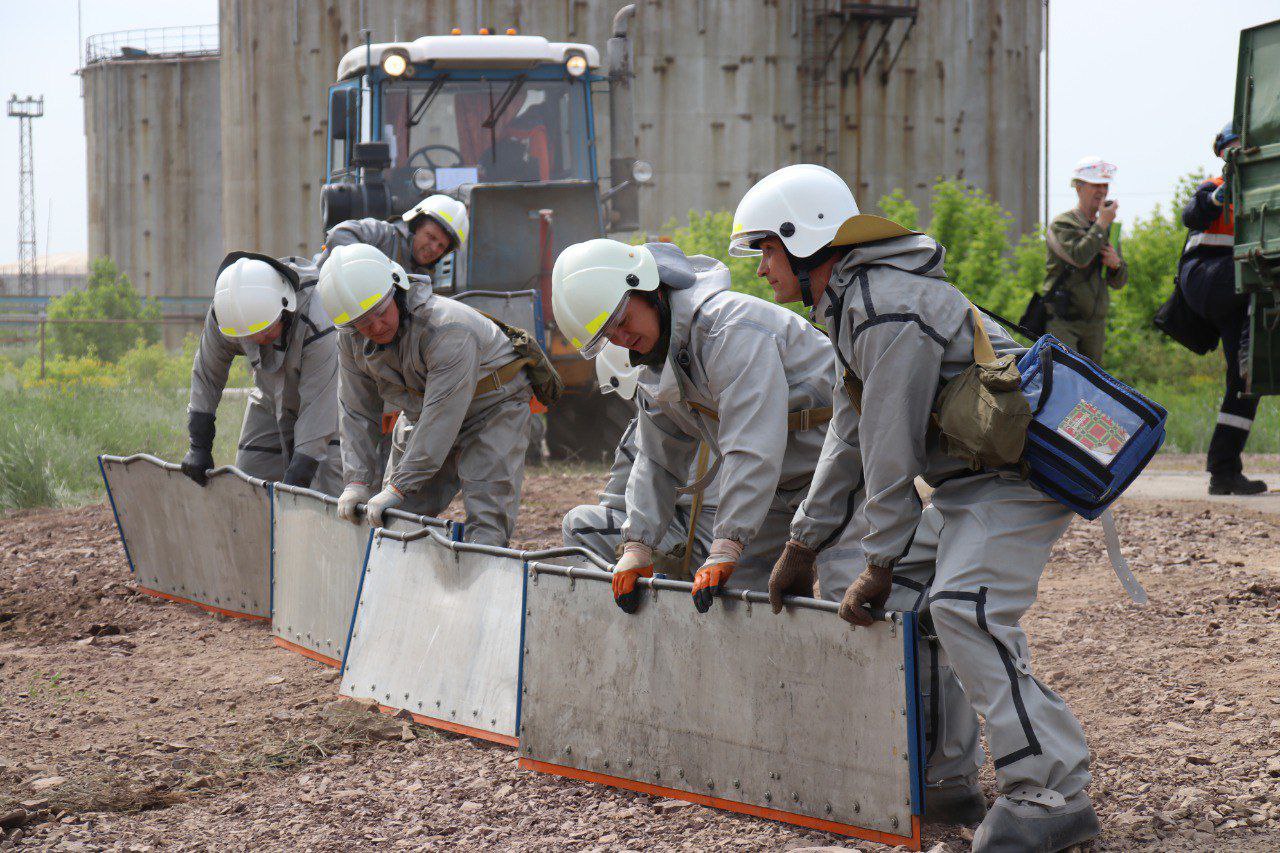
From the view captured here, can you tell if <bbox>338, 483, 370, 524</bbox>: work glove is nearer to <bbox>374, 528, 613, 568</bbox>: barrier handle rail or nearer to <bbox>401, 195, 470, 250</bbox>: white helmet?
<bbox>374, 528, 613, 568</bbox>: barrier handle rail

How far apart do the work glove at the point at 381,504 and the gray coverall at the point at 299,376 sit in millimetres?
1179

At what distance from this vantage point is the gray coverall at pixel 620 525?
15.9 ft

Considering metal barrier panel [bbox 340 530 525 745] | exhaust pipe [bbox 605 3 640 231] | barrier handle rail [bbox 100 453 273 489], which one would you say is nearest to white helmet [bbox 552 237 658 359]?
metal barrier panel [bbox 340 530 525 745]

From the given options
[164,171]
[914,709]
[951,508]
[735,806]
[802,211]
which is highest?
[164,171]

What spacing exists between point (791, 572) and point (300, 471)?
3.42 meters

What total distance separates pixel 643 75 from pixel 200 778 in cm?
1696

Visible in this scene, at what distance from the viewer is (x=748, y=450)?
Answer: 365cm

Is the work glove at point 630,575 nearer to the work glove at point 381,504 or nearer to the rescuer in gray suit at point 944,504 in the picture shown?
the rescuer in gray suit at point 944,504

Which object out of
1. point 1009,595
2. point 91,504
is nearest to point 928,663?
point 1009,595

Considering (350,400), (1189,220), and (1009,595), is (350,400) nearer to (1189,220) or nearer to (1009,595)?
(1009,595)

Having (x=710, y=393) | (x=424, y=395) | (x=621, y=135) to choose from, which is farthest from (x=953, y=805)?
(x=621, y=135)

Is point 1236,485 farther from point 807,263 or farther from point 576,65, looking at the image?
point 807,263

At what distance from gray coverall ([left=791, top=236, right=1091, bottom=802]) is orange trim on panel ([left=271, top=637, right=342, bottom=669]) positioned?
2981 mm

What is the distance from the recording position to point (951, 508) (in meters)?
3.28
